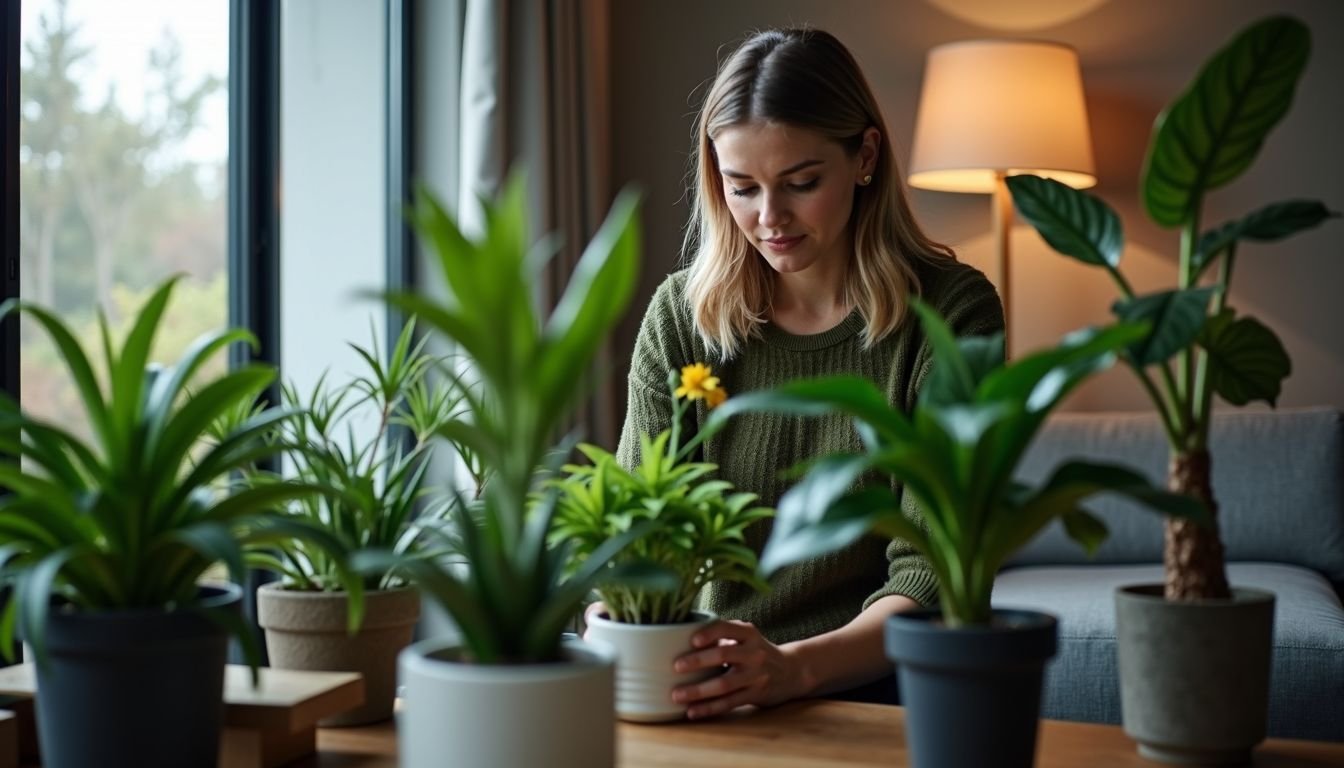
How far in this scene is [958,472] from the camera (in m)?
0.92

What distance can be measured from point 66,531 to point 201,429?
116 mm

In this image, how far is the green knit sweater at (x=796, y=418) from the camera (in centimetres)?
183

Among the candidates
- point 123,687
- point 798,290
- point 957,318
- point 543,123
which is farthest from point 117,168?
point 123,687

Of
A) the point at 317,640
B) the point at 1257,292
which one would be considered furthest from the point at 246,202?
the point at 1257,292

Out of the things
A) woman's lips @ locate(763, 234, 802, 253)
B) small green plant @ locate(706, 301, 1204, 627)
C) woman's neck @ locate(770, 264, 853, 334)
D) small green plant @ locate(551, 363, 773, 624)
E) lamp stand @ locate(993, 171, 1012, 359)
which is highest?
lamp stand @ locate(993, 171, 1012, 359)

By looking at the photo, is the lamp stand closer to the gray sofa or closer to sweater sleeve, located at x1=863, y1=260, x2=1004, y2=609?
the gray sofa

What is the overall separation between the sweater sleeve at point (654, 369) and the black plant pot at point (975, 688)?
999mm

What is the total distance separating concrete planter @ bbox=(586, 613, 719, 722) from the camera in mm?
1231

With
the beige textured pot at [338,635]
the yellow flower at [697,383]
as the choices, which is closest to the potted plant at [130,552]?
the beige textured pot at [338,635]

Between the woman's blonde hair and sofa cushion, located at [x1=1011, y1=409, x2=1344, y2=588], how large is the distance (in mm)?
1437

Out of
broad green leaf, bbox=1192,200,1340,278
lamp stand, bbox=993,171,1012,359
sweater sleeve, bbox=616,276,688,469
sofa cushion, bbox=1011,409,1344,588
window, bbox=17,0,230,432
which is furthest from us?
lamp stand, bbox=993,171,1012,359

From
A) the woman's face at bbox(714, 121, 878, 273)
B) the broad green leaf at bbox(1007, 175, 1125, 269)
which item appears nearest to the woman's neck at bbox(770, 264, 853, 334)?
the woman's face at bbox(714, 121, 878, 273)

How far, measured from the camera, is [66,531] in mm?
981

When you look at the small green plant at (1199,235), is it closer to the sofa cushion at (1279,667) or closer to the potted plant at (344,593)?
the potted plant at (344,593)
